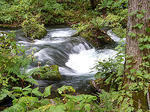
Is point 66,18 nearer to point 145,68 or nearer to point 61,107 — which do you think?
point 145,68

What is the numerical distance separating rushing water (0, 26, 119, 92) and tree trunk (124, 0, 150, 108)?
215 centimetres

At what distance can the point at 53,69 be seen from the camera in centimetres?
598

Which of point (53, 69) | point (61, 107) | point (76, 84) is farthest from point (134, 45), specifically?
point (53, 69)

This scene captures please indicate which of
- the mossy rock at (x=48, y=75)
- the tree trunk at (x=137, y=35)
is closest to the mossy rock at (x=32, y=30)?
the mossy rock at (x=48, y=75)

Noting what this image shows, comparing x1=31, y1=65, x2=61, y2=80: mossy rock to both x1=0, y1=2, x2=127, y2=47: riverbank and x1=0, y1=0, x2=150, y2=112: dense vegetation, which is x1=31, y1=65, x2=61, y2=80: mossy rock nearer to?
x1=0, y1=0, x2=150, y2=112: dense vegetation

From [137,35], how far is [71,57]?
571 centimetres

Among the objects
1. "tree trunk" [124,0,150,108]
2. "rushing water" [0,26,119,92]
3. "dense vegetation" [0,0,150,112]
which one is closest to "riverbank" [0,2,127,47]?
"dense vegetation" [0,0,150,112]

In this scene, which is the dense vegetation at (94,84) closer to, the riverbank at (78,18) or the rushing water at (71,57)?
the riverbank at (78,18)

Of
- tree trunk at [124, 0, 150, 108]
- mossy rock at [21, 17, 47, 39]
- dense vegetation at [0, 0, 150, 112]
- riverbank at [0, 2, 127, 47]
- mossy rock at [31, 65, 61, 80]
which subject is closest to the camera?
dense vegetation at [0, 0, 150, 112]

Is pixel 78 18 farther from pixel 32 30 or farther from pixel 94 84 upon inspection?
pixel 94 84

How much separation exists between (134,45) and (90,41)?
680 cm

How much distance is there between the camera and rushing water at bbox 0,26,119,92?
596 centimetres

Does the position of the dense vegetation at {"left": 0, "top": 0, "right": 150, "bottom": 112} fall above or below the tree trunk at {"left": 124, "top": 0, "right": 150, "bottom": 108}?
below

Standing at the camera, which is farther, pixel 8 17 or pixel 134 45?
pixel 8 17
